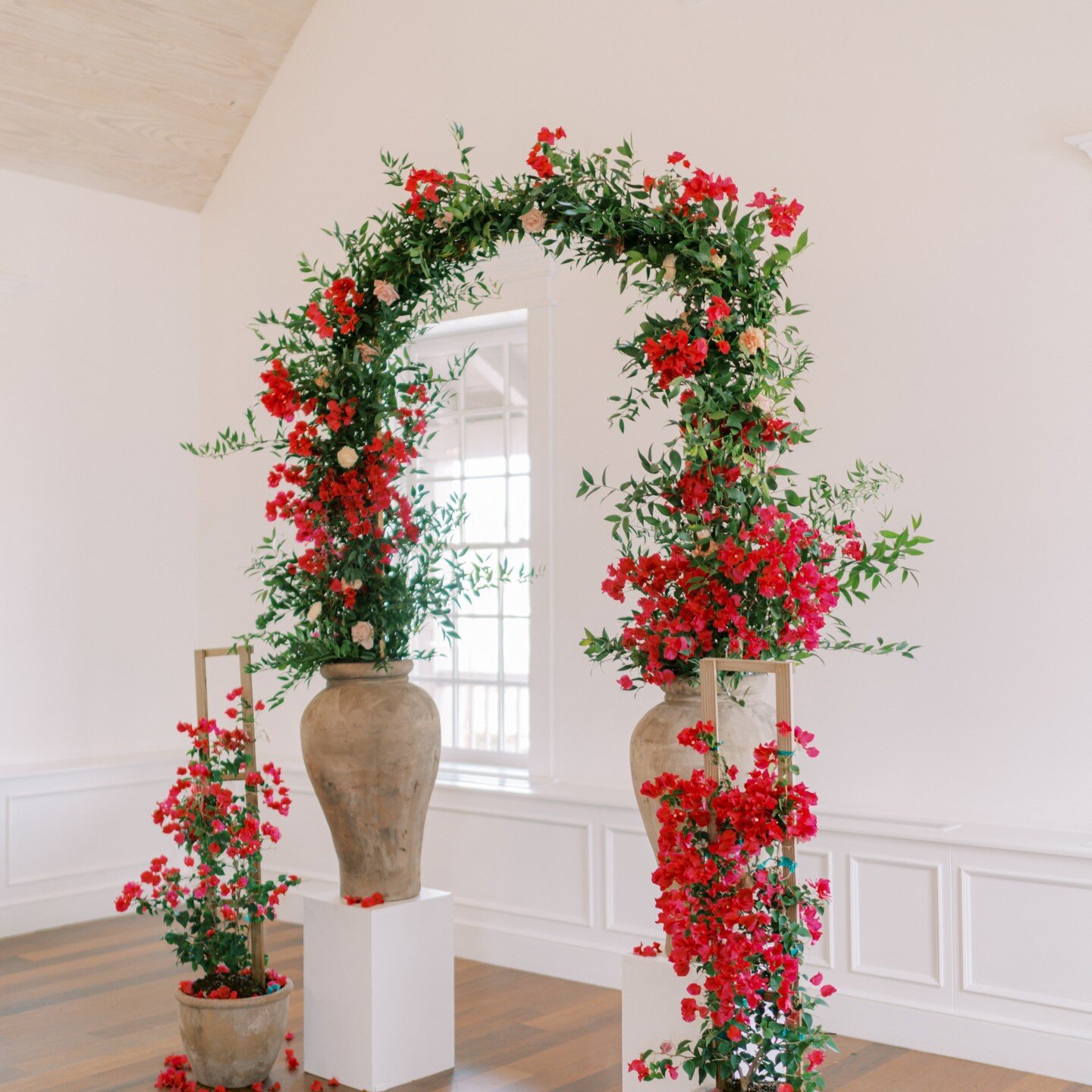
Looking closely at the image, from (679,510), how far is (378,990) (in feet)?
5.49

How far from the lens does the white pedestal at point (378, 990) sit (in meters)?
3.69

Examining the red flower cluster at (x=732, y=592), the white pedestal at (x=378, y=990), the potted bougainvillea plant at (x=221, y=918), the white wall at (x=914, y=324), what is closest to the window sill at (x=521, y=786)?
the white wall at (x=914, y=324)

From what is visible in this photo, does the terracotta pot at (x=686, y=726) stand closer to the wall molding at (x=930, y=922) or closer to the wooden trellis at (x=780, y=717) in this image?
the wooden trellis at (x=780, y=717)

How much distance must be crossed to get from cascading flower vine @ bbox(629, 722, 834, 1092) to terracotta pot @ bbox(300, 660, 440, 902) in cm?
120

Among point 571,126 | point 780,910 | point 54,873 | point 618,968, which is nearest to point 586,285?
point 571,126

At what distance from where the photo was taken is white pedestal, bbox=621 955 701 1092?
3051 mm

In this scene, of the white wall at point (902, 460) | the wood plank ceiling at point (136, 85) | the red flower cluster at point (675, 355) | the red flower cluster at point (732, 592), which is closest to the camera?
the red flower cluster at point (732, 592)

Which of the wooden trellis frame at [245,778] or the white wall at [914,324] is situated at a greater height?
the white wall at [914,324]

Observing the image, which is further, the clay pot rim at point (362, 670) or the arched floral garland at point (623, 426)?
the clay pot rim at point (362, 670)

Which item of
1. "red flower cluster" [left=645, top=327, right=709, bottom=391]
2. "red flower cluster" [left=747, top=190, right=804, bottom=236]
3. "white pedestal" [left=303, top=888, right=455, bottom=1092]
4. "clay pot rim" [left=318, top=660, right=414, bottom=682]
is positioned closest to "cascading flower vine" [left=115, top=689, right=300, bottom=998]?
"white pedestal" [left=303, top=888, right=455, bottom=1092]

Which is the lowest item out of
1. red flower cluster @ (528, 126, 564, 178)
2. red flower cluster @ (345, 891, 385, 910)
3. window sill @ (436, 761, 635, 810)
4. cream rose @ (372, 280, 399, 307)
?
red flower cluster @ (345, 891, 385, 910)

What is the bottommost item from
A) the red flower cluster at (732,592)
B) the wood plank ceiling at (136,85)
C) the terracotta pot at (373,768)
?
the terracotta pot at (373,768)

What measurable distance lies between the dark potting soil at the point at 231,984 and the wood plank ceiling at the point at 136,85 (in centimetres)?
393

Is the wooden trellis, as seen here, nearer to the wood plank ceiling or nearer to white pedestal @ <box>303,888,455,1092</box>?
white pedestal @ <box>303,888,455,1092</box>
